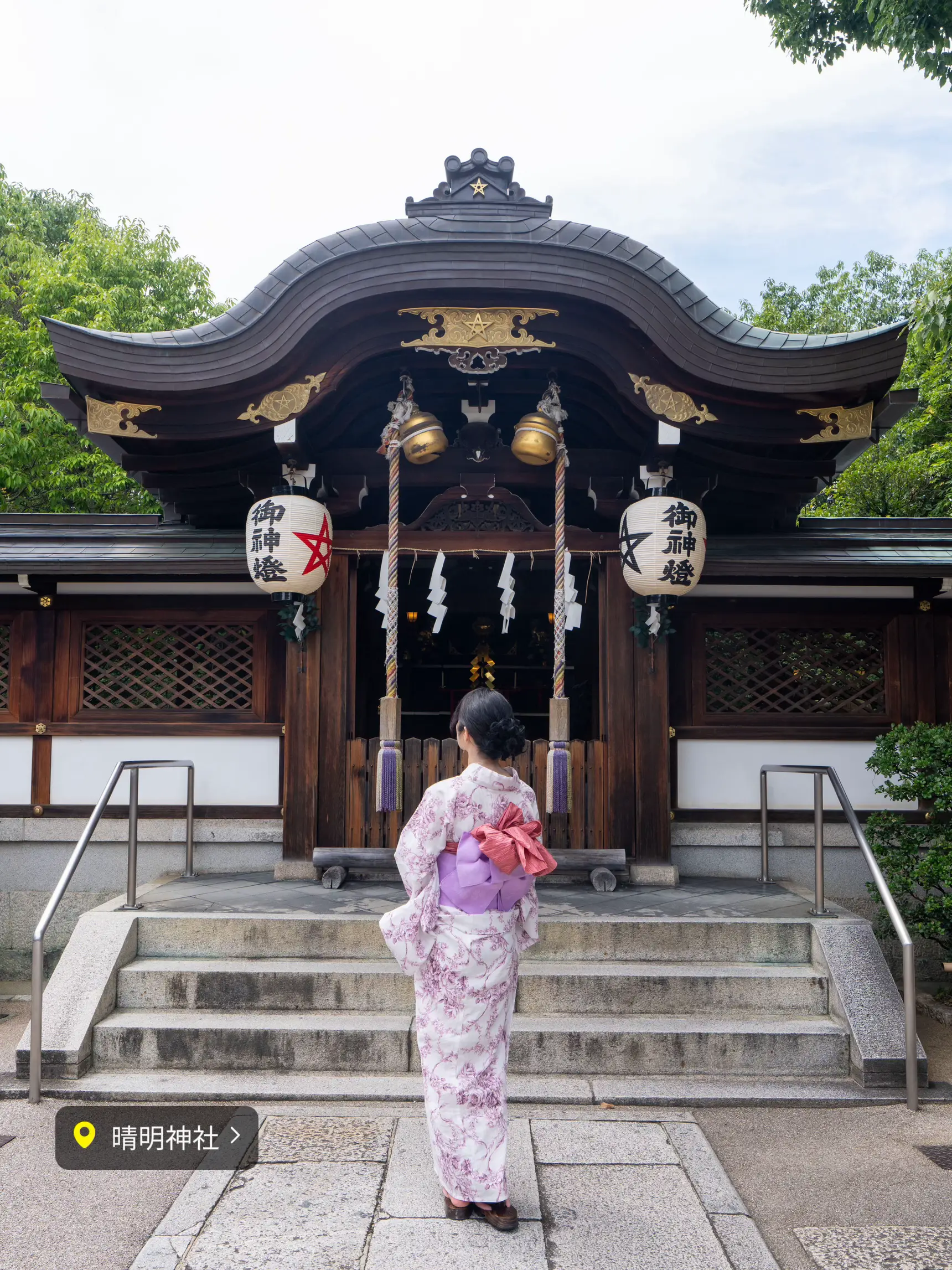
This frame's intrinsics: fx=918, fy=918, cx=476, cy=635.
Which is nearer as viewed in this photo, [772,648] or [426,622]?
[772,648]

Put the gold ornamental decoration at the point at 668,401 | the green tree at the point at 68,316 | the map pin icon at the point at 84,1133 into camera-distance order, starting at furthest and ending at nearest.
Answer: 1. the green tree at the point at 68,316
2. the gold ornamental decoration at the point at 668,401
3. the map pin icon at the point at 84,1133

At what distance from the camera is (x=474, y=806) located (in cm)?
345

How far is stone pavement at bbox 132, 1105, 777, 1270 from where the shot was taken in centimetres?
310

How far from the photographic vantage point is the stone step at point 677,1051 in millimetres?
4680

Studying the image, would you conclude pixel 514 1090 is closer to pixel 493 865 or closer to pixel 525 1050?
pixel 525 1050

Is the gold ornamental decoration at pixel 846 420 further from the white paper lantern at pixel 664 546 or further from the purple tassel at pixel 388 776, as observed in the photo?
the purple tassel at pixel 388 776

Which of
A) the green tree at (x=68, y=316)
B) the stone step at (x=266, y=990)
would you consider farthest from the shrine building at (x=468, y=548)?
the green tree at (x=68, y=316)

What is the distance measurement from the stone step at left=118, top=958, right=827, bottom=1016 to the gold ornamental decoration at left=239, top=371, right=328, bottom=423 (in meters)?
3.44

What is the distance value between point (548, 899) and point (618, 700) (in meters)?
1.52

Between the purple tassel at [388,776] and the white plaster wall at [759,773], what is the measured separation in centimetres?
235

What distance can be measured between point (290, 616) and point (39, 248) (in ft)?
46.8

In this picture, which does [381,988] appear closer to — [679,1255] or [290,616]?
[679,1255]

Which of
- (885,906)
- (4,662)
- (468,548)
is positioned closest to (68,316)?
(4,662)

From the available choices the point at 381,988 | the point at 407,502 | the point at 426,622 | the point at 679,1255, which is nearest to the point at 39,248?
the point at 426,622
